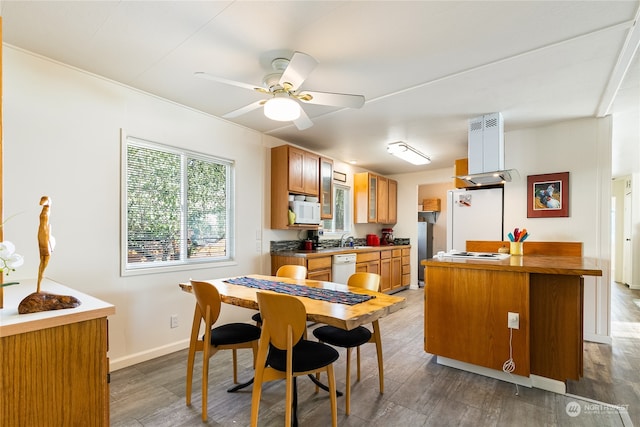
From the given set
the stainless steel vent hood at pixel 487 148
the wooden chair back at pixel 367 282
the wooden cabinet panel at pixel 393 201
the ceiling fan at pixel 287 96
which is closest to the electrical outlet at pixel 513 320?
the wooden chair back at pixel 367 282

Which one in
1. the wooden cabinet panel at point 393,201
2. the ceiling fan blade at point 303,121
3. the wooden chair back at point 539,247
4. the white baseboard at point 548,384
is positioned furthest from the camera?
the wooden cabinet panel at point 393,201

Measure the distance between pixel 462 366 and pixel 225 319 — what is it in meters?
2.47

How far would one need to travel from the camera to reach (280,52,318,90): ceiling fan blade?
172 centimetres

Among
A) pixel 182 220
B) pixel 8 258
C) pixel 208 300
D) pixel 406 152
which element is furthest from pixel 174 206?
pixel 406 152

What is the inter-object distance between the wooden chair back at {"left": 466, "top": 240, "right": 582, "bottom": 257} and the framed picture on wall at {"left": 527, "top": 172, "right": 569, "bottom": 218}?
0.34 m

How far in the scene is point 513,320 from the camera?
230 cm

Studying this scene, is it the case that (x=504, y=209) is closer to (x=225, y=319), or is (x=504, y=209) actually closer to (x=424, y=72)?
(x=424, y=72)

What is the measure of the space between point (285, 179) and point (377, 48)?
6.92ft

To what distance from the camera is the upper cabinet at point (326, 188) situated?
14.9 feet

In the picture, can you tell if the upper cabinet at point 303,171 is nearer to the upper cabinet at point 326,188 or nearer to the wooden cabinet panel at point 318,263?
the upper cabinet at point 326,188

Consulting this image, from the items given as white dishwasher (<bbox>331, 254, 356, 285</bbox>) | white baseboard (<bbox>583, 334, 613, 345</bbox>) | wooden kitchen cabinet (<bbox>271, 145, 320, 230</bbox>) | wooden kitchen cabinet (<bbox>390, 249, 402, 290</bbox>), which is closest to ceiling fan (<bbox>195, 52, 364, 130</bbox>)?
wooden kitchen cabinet (<bbox>271, 145, 320, 230</bbox>)

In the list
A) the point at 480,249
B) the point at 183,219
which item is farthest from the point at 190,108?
the point at 480,249

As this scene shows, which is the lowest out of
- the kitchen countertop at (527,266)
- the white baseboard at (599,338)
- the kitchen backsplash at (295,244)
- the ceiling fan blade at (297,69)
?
the white baseboard at (599,338)

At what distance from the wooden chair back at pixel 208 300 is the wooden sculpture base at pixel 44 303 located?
66 cm
